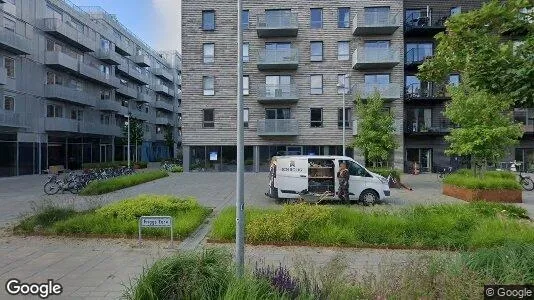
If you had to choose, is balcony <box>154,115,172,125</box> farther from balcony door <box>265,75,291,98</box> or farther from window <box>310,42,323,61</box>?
window <box>310,42,323,61</box>

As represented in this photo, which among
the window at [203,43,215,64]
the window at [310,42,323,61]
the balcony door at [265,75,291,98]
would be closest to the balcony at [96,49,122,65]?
the window at [203,43,215,64]

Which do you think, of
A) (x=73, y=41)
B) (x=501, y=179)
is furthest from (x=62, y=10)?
(x=501, y=179)

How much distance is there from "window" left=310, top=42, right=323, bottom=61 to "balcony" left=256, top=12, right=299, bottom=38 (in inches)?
78.3

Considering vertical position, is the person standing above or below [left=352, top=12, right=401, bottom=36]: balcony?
below

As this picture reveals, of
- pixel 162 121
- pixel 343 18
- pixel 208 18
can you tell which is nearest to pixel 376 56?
pixel 343 18

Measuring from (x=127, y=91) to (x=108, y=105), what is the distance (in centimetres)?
797

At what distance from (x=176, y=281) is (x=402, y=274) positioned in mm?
2610

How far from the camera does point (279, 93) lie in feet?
105

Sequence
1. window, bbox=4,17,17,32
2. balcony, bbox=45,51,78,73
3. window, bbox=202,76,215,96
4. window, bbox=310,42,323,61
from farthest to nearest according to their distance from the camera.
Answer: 1. balcony, bbox=45,51,78,73
2. window, bbox=202,76,215,96
3. window, bbox=310,42,323,61
4. window, bbox=4,17,17,32

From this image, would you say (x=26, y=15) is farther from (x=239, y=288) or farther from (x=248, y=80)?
(x=239, y=288)

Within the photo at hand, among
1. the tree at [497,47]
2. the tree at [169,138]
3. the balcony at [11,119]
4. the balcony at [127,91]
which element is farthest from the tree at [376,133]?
the tree at [169,138]

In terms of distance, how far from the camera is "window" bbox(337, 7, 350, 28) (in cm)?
3297

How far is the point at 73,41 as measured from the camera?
37344mm

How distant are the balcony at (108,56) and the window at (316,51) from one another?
86.8 ft
